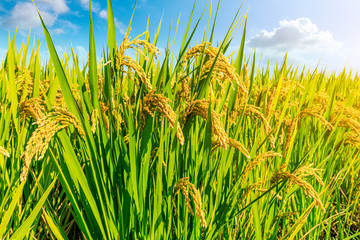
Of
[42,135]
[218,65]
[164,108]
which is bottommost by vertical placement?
[42,135]

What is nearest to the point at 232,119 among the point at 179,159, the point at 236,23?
the point at 179,159

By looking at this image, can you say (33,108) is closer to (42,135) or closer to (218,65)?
(42,135)

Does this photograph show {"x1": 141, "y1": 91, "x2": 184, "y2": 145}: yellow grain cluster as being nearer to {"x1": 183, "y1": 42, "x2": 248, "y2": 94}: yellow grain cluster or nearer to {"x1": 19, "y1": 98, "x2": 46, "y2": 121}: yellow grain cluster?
{"x1": 183, "y1": 42, "x2": 248, "y2": 94}: yellow grain cluster

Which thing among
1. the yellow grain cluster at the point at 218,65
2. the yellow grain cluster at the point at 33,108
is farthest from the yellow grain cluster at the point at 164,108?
the yellow grain cluster at the point at 33,108

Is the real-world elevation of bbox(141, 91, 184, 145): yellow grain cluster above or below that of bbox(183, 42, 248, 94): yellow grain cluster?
below

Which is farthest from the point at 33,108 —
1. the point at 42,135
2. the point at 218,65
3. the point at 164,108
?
the point at 218,65

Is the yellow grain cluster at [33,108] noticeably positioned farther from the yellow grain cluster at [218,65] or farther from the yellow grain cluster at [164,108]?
the yellow grain cluster at [218,65]

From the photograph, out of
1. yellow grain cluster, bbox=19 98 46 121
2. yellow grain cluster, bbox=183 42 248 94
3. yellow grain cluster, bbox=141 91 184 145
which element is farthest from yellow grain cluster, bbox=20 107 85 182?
yellow grain cluster, bbox=183 42 248 94

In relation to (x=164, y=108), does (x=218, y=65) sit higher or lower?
higher

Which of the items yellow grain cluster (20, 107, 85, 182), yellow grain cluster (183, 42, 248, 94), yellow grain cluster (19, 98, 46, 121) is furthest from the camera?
yellow grain cluster (19, 98, 46, 121)

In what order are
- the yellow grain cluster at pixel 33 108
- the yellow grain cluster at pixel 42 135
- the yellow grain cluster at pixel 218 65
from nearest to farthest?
the yellow grain cluster at pixel 42 135, the yellow grain cluster at pixel 218 65, the yellow grain cluster at pixel 33 108

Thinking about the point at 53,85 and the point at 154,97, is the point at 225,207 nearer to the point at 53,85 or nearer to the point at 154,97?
the point at 154,97

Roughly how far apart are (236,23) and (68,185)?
4.39 feet

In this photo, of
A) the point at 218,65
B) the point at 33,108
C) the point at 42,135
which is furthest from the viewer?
the point at 33,108
